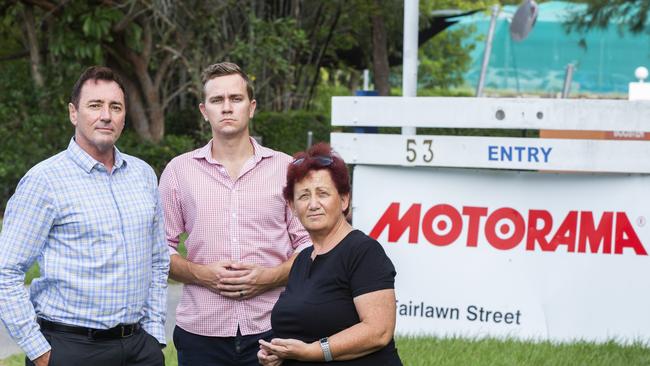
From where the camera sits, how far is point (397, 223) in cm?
784

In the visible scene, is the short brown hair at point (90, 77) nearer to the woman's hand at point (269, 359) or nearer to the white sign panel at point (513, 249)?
the woman's hand at point (269, 359)

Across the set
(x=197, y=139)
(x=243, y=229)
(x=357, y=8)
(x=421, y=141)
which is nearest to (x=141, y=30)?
(x=197, y=139)

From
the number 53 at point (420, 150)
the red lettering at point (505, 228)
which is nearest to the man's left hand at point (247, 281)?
the number 53 at point (420, 150)

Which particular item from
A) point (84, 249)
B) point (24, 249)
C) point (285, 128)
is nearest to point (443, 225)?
point (84, 249)

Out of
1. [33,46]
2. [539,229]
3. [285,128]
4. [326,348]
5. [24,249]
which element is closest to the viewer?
[326,348]

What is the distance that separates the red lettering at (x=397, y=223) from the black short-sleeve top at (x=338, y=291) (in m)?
3.89

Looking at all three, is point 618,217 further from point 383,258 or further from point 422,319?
point 383,258

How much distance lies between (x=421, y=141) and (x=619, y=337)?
184 centimetres

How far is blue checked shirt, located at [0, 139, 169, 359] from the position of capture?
3904mm

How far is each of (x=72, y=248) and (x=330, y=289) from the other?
91cm

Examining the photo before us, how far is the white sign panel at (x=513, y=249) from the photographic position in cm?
752

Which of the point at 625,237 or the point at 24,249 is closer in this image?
the point at 24,249

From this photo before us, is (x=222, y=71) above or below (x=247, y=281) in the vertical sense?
above

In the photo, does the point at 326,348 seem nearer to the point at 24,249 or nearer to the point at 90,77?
the point at 24,249
